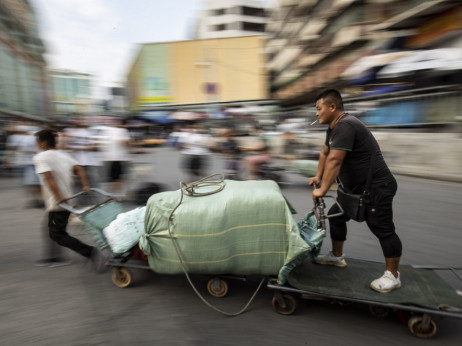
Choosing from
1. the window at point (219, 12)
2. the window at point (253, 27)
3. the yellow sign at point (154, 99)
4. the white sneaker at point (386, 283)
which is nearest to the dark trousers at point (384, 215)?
the white sneaker at point (386, 283)

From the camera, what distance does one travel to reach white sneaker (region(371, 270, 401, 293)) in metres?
2.68

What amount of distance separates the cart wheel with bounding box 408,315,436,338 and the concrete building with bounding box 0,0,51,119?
67.2ft

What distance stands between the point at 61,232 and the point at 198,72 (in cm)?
2430

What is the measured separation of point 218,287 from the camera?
122 inches

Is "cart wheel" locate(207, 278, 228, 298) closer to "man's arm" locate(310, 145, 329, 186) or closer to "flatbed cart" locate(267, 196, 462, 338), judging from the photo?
"flatbed cart" locate(267, 196, 462, 338)

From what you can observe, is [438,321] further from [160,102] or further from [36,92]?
[36,92]

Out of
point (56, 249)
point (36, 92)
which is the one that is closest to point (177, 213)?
point (56, 249)

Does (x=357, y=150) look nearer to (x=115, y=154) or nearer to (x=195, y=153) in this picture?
(x=115, y=154)

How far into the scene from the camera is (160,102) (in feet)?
89.7

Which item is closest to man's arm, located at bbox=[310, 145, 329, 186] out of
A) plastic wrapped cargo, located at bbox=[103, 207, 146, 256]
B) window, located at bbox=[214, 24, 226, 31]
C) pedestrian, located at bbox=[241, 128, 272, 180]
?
plastic wrapped cargo, located at bbox=[103, 207, 146, 256]

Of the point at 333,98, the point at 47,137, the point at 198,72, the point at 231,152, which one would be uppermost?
the point at 198,72

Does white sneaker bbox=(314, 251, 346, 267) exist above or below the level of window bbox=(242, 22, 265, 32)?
below

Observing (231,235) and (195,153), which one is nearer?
(231,235)

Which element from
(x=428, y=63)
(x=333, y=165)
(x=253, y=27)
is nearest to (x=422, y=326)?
(x=333, y=165)
